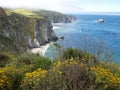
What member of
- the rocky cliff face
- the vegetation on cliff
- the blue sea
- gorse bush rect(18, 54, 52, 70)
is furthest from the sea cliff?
the vegetation on cliff

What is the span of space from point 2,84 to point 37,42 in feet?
231

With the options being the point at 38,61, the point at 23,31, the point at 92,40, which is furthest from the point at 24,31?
the point at 38,61

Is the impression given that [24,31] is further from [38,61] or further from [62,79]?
[62,79]

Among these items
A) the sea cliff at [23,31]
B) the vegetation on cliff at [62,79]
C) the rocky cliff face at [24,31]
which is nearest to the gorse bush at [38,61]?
the vegetation on cliff at [62,79]

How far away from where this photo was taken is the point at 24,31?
7694cm

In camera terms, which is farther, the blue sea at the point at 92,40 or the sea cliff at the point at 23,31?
the sea cliff at the point at 23,31

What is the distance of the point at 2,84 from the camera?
7.56 metres

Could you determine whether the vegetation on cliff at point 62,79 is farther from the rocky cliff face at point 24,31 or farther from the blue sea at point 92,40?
the rocky cliff face at point 24,31

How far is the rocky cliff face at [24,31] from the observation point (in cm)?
6588

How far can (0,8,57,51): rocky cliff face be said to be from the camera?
65.9 metres

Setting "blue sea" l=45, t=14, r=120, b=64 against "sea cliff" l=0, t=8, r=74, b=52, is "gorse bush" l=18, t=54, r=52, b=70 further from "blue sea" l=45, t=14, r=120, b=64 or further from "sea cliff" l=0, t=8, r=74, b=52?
"sea cliff" l=0, t=8, r=74, b=52

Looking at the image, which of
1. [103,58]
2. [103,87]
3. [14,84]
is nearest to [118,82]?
[103,87]

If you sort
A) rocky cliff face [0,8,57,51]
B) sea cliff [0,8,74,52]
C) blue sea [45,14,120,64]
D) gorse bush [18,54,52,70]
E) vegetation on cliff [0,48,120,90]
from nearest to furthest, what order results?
1. vegetation on cliff [0,48,120,90]
2. gorse bush [18,54,52,70]
3. blue sea [45,14,120,64]
4. sea cliff [0,8,74,52]
5. rocky cliff face [0,8,57,51]

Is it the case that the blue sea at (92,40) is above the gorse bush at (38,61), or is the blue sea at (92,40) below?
below
